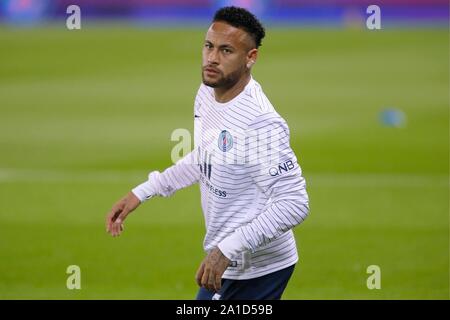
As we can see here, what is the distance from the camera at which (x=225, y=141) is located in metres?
5.62

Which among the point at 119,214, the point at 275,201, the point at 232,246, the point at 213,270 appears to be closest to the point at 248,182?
the point at 275,201

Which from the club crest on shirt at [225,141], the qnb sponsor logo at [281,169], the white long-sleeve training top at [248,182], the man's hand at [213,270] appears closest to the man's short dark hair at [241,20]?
the white long-sleeve training top at [248,182]

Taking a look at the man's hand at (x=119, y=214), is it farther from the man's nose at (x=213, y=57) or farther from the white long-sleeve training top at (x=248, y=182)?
the man's nose at (x=213, y=57)

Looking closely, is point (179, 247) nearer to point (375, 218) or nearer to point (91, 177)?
point (375, 218)

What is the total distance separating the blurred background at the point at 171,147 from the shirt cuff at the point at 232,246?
11.3 ft

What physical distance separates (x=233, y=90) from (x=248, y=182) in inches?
22.3

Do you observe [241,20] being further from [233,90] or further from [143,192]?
[143,192]

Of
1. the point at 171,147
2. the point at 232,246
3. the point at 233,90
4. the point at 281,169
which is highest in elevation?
the point at 171,147

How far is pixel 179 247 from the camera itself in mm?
10336

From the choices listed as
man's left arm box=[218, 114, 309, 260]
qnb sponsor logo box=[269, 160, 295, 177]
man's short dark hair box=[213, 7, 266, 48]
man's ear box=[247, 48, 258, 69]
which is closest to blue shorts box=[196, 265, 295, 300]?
man's left arm box=[218, 114, 309, 260]

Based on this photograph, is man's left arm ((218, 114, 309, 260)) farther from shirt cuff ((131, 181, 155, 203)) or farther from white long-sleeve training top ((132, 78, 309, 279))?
shirt cuff ((131, 181, 155, 203))

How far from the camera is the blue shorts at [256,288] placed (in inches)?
226

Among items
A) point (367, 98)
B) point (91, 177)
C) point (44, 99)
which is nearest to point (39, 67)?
point (44, 99)

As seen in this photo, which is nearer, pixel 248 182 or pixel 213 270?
pixel 213 270
